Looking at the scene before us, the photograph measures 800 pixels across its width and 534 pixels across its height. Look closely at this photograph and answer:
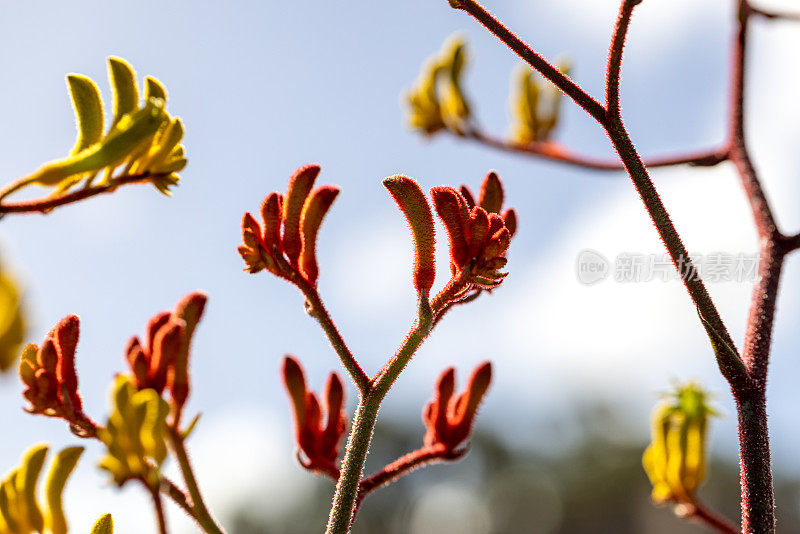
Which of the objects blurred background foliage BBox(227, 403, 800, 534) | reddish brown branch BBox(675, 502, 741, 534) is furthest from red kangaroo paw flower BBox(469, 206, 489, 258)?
blurred background foliage BBox(227, 403, 800, 534)

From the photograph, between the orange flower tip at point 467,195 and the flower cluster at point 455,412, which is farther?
the flower cluster at point 455,412

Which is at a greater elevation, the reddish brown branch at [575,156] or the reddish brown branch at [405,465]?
the reddish brown branch at [575,156]

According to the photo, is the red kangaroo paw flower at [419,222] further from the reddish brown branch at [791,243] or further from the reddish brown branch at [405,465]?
the reddish brown branch at [791,243]

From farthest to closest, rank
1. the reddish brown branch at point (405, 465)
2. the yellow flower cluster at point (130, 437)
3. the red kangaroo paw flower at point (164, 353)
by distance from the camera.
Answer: the reddish brown branch at point (405, 465) → the red kangaroo paw flower at point (164, 353) → the yellow flower cluster at point (130, 437)

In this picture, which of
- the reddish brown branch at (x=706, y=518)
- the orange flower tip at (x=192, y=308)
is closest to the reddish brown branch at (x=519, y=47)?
the orange flower tip at (x=192, y=308)

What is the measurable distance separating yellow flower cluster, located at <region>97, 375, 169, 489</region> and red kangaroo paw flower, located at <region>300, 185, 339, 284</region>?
242mm

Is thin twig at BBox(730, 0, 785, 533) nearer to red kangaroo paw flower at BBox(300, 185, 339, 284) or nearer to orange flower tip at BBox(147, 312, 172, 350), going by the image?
red kangaroo paw flower at BBox(300, 185, 339, 284)

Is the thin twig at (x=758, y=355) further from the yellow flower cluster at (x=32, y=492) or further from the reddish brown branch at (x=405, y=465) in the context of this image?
the yellow flower cluster at (x=32, y=492)

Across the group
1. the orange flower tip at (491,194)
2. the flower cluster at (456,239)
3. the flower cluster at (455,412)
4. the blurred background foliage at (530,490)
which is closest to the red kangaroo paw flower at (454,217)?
the flower cluster at (456,239)

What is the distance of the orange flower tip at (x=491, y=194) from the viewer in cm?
87

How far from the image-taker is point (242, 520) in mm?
19688

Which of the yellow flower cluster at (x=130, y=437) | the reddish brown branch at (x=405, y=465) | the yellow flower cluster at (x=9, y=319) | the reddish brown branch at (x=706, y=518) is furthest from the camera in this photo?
the reddish brown branch at (x=706, y=518)

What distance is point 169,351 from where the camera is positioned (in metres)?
0.73

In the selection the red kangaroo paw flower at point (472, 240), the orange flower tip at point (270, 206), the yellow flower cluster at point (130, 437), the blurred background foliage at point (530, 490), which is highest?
the orange flower tip at point (270, 206)
